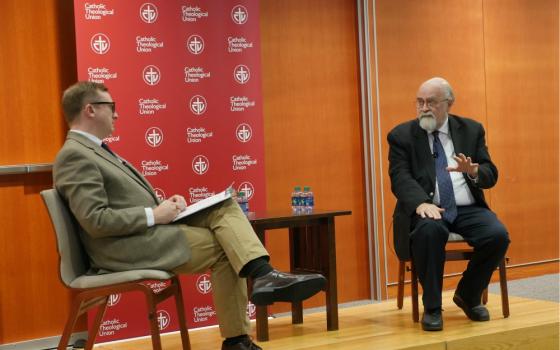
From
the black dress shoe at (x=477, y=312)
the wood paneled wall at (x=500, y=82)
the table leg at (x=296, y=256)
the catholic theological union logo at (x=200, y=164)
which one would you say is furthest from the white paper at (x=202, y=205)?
the wood paneled wall at (x=500, y=82)

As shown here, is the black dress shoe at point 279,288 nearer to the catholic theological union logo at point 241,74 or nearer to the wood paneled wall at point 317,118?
the catholic theological union logo at point 241,74

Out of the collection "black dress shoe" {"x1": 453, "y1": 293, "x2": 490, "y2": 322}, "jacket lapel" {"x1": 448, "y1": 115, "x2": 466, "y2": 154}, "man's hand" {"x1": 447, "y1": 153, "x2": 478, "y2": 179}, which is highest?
"jacket lapel" {"x1": 448, "y1": 115, "x2": 466, "y2": 154}

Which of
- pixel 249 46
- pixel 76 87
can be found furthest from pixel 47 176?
pixel 249 46

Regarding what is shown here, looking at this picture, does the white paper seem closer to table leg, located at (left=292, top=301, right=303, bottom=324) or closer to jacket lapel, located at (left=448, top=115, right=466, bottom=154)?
table leg, located at (left=292, top=301, right=303, bottom=324)

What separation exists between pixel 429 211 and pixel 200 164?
1.37 meters

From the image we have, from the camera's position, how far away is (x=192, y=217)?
11.5ft

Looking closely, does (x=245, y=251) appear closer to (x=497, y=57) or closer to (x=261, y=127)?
(x=261, y=127)

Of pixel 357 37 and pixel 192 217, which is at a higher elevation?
pixel 357 37

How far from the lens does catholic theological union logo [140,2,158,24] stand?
4.41m

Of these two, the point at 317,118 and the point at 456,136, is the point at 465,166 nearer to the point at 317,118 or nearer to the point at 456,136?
the point at 456,136

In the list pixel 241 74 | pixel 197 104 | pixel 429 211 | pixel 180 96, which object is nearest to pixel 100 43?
pixel 180 96

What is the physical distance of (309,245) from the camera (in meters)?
4.26

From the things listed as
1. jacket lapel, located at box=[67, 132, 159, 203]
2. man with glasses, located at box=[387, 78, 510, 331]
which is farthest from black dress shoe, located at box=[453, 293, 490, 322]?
jacket lapel, located at box=[67, 132, 159, 203]

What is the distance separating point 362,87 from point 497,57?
129 cm
